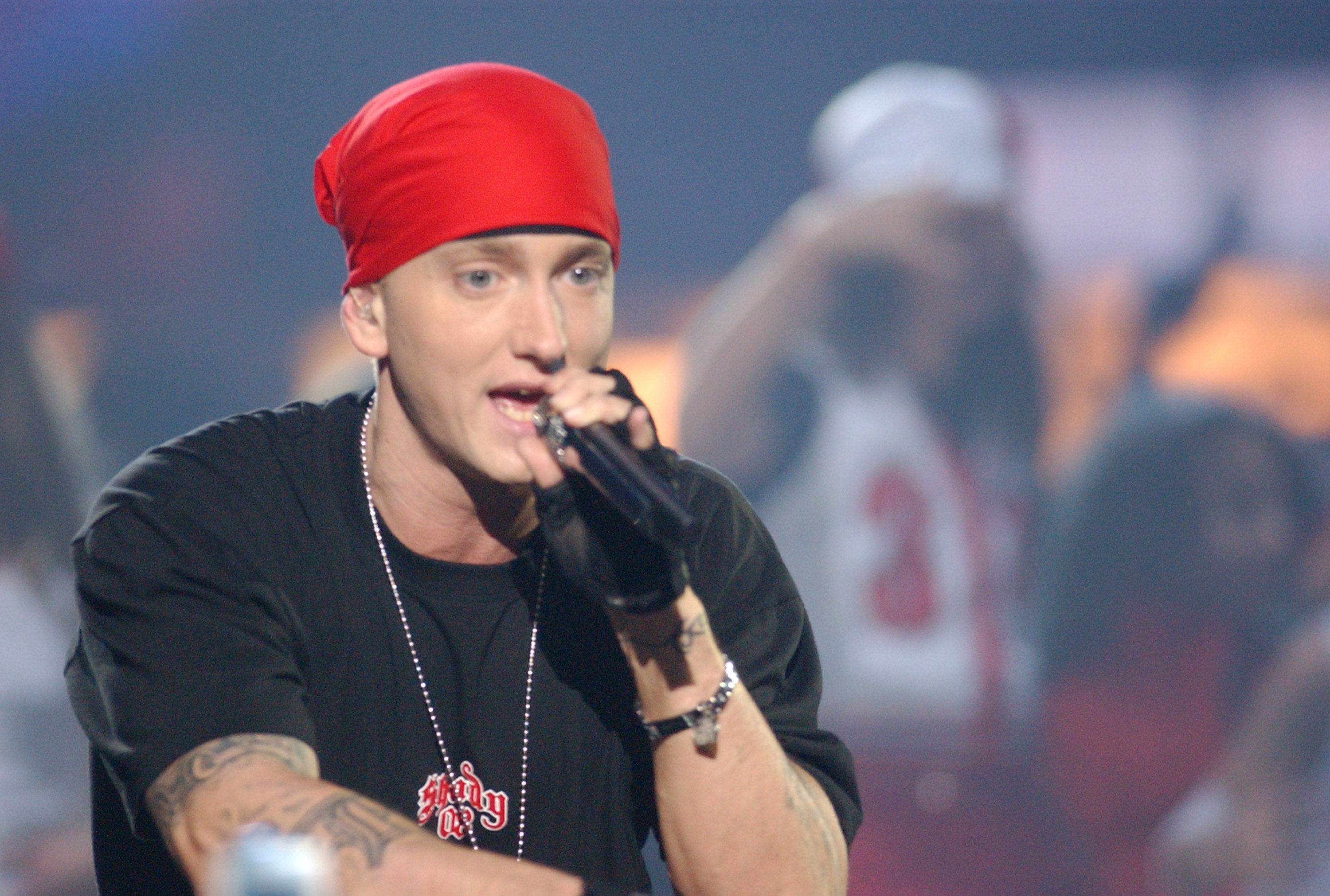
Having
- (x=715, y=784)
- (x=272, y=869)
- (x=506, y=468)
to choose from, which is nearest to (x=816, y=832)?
(x=715, y=784)

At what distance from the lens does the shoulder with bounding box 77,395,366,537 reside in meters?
1.52

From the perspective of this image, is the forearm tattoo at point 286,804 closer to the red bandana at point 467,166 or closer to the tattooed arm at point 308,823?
the tattooed arm at point 308,823

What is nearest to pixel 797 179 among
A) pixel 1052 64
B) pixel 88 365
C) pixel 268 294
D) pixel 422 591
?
pixel 1052 64

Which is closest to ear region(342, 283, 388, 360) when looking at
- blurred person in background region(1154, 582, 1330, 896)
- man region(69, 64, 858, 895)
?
man region(69, 64, 858, 895)

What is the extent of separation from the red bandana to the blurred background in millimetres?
1765

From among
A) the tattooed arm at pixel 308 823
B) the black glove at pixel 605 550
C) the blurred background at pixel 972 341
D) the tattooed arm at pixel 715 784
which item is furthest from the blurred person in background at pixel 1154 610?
the tattooed arm at pixel 308 823

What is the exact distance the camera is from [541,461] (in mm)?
1361

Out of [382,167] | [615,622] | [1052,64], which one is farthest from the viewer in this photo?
[1052,64]

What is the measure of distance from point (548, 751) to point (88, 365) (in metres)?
2.18

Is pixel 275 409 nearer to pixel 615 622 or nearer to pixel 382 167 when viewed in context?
pixel 382 167

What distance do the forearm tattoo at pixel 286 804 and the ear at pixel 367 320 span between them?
549mm

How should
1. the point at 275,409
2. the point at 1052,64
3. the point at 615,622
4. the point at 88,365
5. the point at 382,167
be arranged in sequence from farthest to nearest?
the point at 1052,64
the point at 88,365
the point at 275,409
the point at 382,167
the point at 615,622

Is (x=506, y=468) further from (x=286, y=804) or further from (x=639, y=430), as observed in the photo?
(x=286, y=804)

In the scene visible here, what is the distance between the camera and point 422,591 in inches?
65.5
